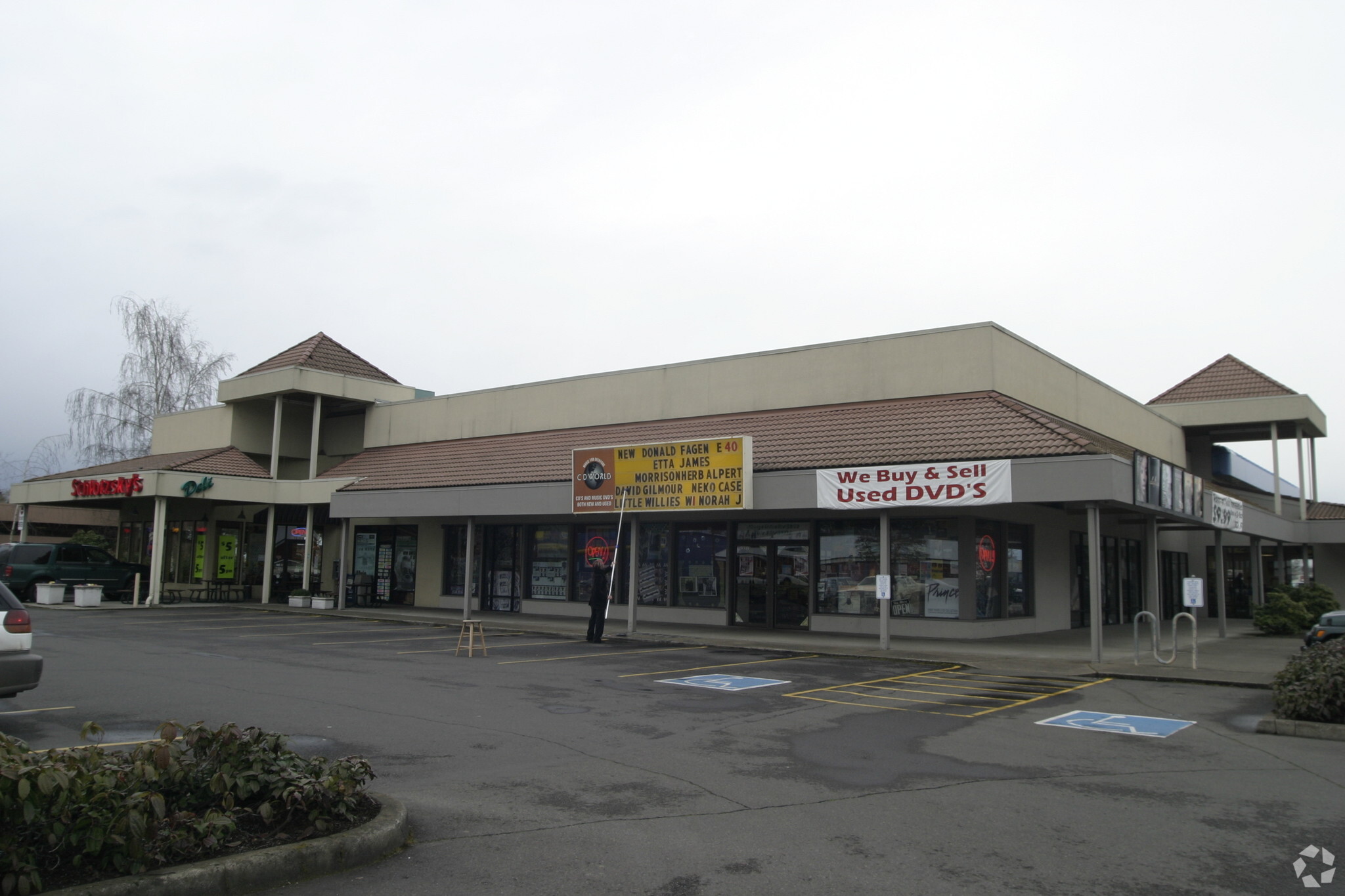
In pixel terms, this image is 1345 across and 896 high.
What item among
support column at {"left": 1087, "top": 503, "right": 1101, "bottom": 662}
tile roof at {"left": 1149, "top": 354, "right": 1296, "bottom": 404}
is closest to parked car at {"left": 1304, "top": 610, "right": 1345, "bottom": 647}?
support column at {"left": 1087, "top": 503, "right": 1101, "bottom": 662}

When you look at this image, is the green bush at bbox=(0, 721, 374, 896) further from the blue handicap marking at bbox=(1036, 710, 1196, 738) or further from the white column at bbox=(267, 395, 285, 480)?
the white column at bbox=(267, 395, 285, 480)

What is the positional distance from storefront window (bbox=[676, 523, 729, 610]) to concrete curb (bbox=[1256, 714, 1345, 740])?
48.2 ft

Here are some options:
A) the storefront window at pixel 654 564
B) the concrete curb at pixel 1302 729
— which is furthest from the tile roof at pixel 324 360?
the concrete curb at pixel 1302 729

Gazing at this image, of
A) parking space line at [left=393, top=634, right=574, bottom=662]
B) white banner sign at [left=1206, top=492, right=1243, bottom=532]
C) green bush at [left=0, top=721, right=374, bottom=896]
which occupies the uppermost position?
white banner sign at [left=1206, top=492, right=1243, bottom=532]

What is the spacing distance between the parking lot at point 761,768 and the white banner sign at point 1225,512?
936 cm

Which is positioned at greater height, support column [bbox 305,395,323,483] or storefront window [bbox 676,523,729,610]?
support column [bbox 305,395,323,483]

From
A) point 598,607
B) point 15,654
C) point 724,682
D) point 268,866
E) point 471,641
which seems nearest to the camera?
point 268,866

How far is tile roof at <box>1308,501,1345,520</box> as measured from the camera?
108 feet

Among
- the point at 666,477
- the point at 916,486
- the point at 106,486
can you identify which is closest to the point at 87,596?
the point at 106,486

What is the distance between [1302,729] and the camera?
10602 millimetres

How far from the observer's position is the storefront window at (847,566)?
73.5 feet

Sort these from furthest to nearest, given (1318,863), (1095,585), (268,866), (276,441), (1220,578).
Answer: (276,441) → (1220,578) → (1095,585) → (1318,863) → (268,866)

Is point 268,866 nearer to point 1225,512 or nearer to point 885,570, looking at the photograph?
point 885,570

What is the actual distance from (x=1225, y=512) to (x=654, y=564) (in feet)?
47.0
